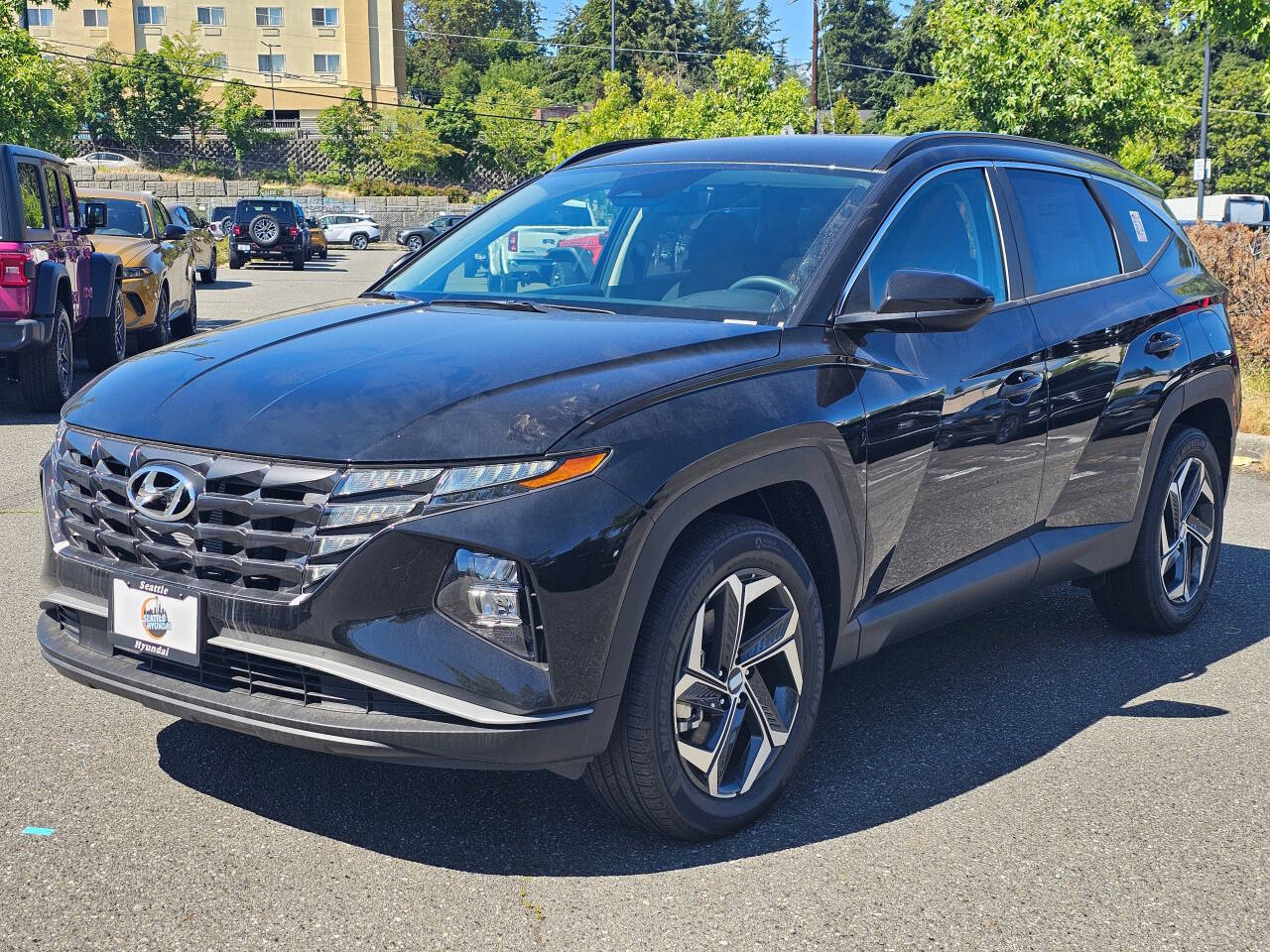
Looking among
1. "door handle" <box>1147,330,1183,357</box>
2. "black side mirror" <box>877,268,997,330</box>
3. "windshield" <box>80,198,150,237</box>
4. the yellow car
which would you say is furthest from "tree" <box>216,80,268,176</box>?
"black side mirror" <box>877,268,997,330</box>

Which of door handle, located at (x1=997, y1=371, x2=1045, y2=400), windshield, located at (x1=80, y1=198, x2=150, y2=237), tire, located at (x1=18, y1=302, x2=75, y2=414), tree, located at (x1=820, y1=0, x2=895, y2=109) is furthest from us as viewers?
tree, located at (x1=820, y1=0, x2=895, y2=109)

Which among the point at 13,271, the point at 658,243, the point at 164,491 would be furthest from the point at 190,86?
the point at 164,491

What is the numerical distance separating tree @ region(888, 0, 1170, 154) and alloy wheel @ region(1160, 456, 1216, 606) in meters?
16.5

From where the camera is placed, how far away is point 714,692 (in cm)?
350

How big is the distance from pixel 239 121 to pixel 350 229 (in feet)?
61.5

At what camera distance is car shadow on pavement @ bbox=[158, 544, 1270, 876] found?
3.54 m

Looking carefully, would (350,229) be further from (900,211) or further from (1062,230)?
(900,211)

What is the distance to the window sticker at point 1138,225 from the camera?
550 centimetres

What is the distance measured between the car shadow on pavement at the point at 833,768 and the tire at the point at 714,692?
0.46 feet

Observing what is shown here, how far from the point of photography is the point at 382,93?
92.0 meters

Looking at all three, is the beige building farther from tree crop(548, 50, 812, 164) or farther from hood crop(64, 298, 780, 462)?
hood crop(64, 298, 780, 462)

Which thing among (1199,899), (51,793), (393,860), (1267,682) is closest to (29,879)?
(51,793)

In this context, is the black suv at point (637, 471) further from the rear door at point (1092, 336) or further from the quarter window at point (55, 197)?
the quarter window at point (55, 197)

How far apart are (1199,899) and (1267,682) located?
1958mm
